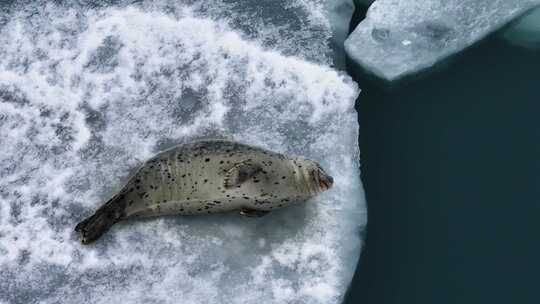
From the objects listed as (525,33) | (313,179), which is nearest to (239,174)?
(313,179)

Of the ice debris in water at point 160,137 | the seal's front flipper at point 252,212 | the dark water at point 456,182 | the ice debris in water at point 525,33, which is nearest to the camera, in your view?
the ice debris in water at point 160,137

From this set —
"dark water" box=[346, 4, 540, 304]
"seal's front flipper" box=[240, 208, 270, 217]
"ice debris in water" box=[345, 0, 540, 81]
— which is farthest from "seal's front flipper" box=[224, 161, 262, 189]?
"ice debris in water" box=[345, 0, 540, 81]

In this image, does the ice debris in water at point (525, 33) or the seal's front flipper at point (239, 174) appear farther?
the ice debris in water at point (525, 33)

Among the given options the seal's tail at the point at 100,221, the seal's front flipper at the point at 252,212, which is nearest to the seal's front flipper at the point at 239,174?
the seal's front flipper at the point at 252,212

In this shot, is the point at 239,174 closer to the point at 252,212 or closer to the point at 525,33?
the point at 252,212

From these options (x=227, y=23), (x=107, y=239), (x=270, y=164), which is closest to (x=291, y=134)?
(x=270, y=164)

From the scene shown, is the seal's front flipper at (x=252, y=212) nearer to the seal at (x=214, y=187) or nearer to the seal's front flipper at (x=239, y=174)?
the seal at (x=214, y=187)

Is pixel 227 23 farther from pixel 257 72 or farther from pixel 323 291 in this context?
A: pixel 323 291
